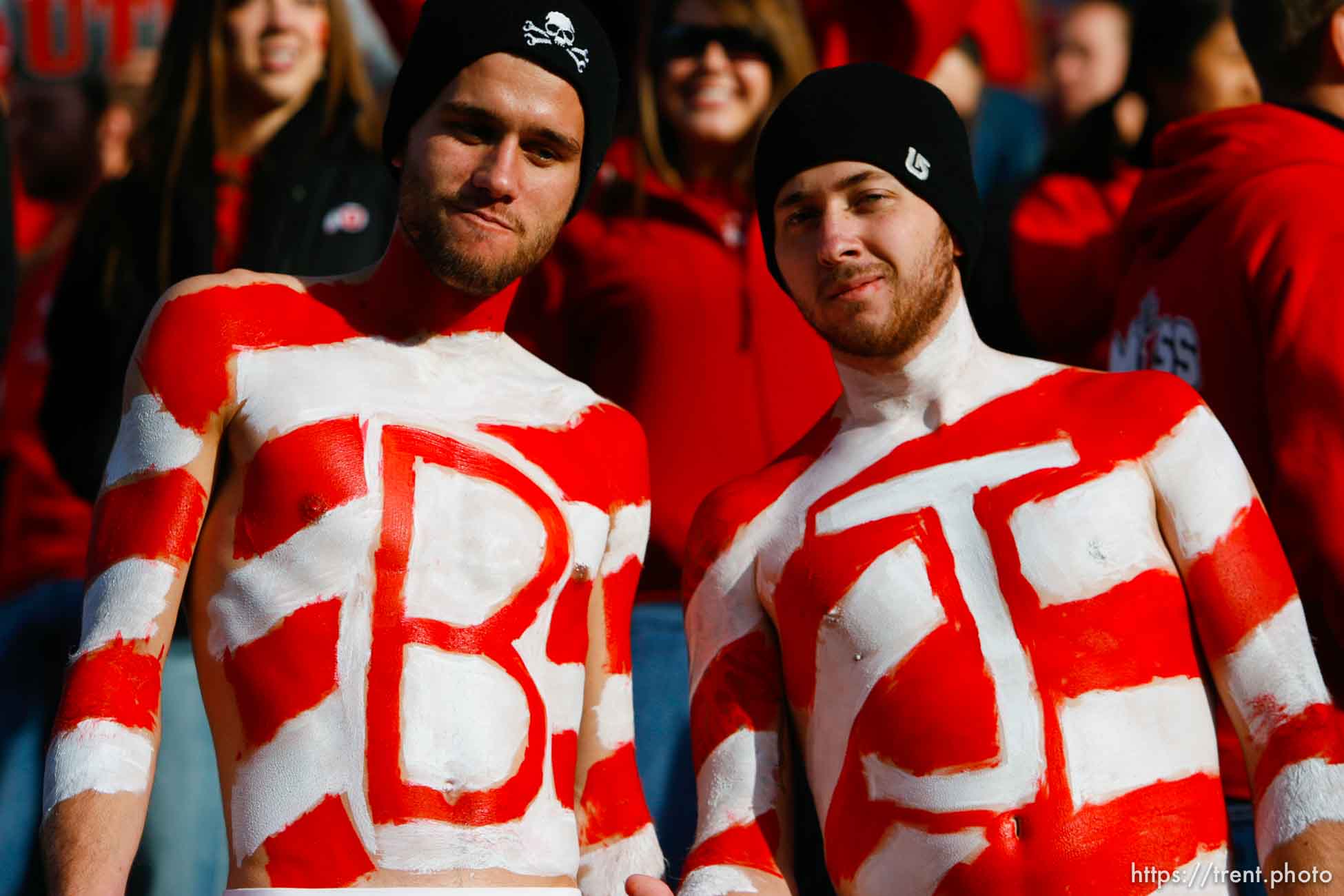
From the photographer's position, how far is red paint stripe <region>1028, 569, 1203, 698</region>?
2.90m

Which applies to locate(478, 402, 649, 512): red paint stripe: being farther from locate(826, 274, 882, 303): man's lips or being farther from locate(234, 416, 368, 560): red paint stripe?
locate(826, 274, 882, 303): man's lips

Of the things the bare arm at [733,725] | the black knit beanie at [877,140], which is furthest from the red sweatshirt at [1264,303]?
the bare arm at [733,725]

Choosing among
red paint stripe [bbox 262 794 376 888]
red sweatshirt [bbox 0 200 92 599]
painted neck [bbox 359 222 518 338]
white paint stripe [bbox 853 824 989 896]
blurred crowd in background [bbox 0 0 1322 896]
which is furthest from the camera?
red sweatshirt [bbox 0 200 92 599]

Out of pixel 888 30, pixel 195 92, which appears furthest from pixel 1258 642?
pixel 195 92

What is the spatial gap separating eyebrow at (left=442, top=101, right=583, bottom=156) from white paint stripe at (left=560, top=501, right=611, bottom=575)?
0.63 m

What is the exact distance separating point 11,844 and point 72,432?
107 centimetres

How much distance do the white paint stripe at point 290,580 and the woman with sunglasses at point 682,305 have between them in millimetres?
1115

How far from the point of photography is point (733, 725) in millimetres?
3119

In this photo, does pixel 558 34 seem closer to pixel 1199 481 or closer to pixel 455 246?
pixel 455 246

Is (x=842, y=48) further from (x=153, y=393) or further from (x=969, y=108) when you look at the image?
(x=153, y=393)

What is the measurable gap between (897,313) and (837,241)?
16cm

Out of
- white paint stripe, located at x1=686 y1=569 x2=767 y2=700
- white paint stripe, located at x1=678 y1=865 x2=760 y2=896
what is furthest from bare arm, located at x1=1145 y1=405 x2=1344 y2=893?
white paint stripe, located at x1=678 y1=865 x2=760 y2=896

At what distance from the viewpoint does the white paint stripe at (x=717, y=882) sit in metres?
2.96

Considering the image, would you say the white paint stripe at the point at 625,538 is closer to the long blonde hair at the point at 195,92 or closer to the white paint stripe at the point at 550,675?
the white paint stripe at the point at 550,675
